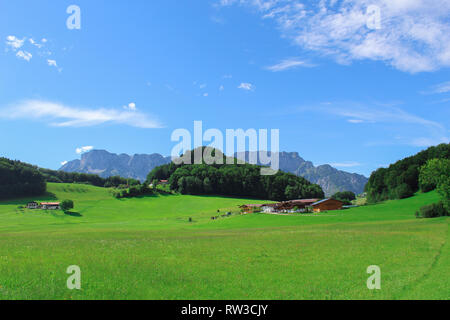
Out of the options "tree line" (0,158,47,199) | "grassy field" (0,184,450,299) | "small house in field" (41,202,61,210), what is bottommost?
"small house in field" (41,202,61,210)

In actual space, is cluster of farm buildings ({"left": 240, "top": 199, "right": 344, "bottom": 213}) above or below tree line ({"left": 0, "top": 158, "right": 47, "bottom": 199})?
below

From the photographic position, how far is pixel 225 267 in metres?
20.0

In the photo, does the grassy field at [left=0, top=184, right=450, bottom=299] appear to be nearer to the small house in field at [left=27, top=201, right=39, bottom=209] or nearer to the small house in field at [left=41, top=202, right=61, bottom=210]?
the small house in field at [left=41, top=202, right=61, bottom=210]

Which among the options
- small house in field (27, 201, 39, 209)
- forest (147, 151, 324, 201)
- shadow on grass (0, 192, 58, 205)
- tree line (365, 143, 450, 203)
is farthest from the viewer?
forest (147, 151, 324, 201)

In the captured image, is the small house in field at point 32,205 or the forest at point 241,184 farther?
the forest at point 241,184

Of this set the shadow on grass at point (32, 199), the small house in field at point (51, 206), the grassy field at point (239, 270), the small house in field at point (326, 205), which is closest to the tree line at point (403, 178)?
the small house in field at point (326, 205)

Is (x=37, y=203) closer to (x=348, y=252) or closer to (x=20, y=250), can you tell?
(x=20, y=250)

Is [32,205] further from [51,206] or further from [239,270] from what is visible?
[239,270]

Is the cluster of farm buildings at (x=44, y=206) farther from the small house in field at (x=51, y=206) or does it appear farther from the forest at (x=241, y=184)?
the forest at (x=241, y=184)

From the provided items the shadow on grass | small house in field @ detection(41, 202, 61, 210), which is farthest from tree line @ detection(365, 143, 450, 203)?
the shadow on grass

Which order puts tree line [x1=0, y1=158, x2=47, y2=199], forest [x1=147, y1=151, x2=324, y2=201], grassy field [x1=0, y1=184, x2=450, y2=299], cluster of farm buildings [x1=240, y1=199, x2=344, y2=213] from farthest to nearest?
forest [x1=147, y1=151, x2=324, y2=201] < tree line [x1=0, y1=158, x2=47, y2=199] < cluster of farm buildings [x1=240, y1=199, x2=344, y2=213] < grassy field [x1=0, y1=184, x2=450, y2=299]
